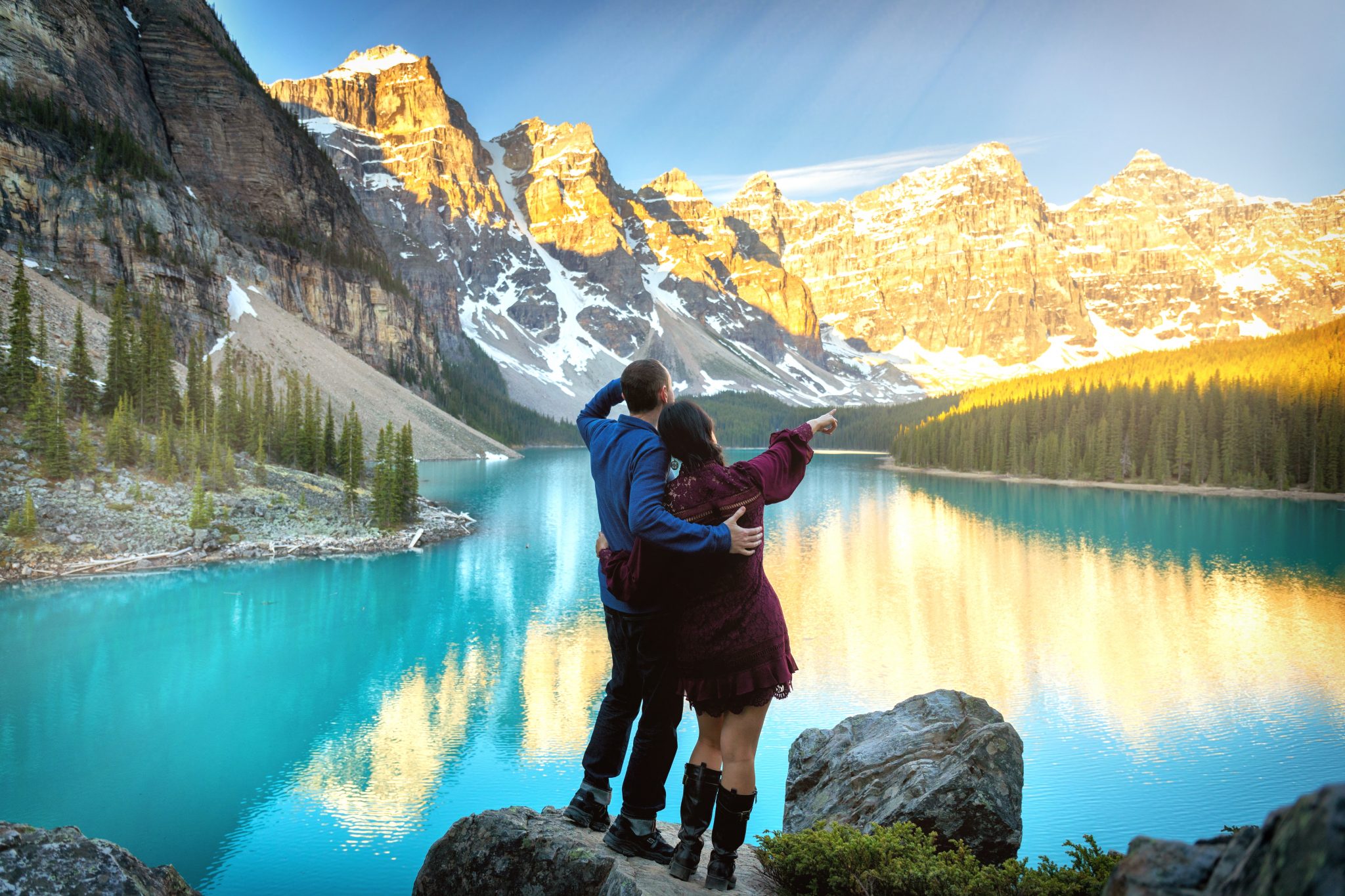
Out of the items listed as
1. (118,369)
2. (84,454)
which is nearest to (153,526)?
(84,454)

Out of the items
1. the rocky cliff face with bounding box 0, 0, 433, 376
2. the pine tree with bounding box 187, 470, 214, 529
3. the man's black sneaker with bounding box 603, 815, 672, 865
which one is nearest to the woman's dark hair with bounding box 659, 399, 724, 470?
the man's black sneaker with bounding box 603, 815, 672, 865

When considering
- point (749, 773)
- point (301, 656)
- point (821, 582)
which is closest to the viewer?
point (749, 773)

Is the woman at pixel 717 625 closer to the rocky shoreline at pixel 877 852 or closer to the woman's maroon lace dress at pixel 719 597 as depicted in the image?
the woman's maroon lace dress at pixel 719 597

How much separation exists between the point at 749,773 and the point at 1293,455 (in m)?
69.2

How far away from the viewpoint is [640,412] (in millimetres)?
4051

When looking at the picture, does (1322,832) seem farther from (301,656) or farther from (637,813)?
(301,656)

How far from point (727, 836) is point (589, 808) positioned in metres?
0.92

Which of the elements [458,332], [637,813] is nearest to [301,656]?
[637,813]

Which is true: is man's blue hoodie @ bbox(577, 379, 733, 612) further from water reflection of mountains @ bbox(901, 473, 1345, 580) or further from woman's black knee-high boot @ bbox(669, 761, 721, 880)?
water reflection of mountains @ bbox(901, 473, 1345, 580)

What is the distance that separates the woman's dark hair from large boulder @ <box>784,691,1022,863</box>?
2.44m

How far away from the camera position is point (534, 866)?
3.63 meters

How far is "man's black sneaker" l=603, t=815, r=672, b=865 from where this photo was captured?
3.75 m

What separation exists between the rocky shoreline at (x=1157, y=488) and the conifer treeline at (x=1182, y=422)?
79cm

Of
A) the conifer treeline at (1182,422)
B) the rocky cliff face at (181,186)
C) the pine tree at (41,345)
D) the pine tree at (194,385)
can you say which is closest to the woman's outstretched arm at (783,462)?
the pine tree at (41,345)
